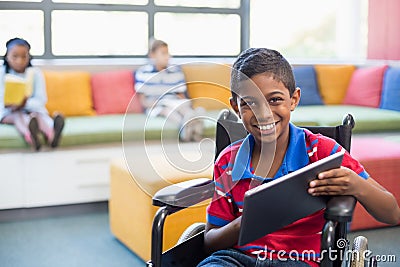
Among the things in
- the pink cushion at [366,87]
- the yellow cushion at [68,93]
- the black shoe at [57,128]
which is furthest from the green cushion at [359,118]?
the black shoe at [57,128]

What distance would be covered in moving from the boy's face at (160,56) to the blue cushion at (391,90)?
180 cm

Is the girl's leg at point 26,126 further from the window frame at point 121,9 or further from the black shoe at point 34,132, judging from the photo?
the window frame at point 121,9

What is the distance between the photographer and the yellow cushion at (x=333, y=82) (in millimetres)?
5473

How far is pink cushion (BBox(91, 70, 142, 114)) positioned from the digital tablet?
3.18 m

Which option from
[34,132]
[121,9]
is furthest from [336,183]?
[121,9]

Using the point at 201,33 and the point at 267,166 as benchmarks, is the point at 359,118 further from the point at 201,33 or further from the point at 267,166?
the point at 267,166

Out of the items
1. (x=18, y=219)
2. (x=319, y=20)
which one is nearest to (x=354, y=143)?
(x=18, y=219)

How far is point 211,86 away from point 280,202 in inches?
35.7

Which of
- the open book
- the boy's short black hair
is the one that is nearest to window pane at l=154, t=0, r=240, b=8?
the open book

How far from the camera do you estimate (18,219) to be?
12.7ft

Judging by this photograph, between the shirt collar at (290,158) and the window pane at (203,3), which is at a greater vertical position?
the window pane at (203,3)

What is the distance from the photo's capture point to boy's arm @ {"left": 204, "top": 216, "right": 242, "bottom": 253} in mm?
1660

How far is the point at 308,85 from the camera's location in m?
5.37

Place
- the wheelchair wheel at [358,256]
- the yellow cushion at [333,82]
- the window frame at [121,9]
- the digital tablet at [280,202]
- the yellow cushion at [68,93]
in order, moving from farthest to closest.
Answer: the yellow cushion at [333,82]
the window frame at [121,9]
the yellow cushion at [68,93]
the wheelchair wheel at [358,256]
the digital tablet at [280,202]
